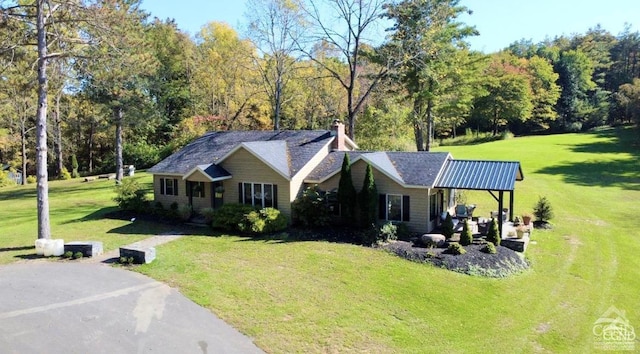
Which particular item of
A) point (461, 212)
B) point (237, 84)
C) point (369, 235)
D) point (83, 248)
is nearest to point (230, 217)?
point (83, 248)

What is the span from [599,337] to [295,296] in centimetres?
814

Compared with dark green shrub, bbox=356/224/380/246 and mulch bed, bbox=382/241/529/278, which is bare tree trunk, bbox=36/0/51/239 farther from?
mulch bed, bbox=382/241/529/278

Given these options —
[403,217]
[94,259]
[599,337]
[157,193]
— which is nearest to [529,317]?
[599,337]

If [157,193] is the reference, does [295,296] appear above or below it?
below

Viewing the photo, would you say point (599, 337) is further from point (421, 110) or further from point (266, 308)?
point (421, 110)

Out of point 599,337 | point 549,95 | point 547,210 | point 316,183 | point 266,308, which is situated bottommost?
point 599,337

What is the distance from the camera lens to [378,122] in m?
36.0

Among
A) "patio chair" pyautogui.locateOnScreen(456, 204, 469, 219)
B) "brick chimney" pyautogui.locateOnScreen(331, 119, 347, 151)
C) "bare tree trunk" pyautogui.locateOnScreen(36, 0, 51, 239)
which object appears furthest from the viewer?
"brick chimney" pyautogui.locateOnScreen(331, 119, 347, 151)

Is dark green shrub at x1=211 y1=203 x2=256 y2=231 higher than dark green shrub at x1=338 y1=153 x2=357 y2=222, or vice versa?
dark green shrub at x1=338 y1=153 x2=357 y2=222

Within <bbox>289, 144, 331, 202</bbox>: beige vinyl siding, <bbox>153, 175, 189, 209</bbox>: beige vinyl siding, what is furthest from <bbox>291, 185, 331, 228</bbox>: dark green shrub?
<bbox>153, 175, 189, 209</bbox>: beige vinyl siding

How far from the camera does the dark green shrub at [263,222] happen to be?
1941 centimetres

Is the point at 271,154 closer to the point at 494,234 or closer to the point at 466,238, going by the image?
the point at 466,238

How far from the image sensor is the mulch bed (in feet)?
50.4

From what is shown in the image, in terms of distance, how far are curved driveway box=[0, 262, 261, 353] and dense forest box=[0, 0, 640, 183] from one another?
6.68m
